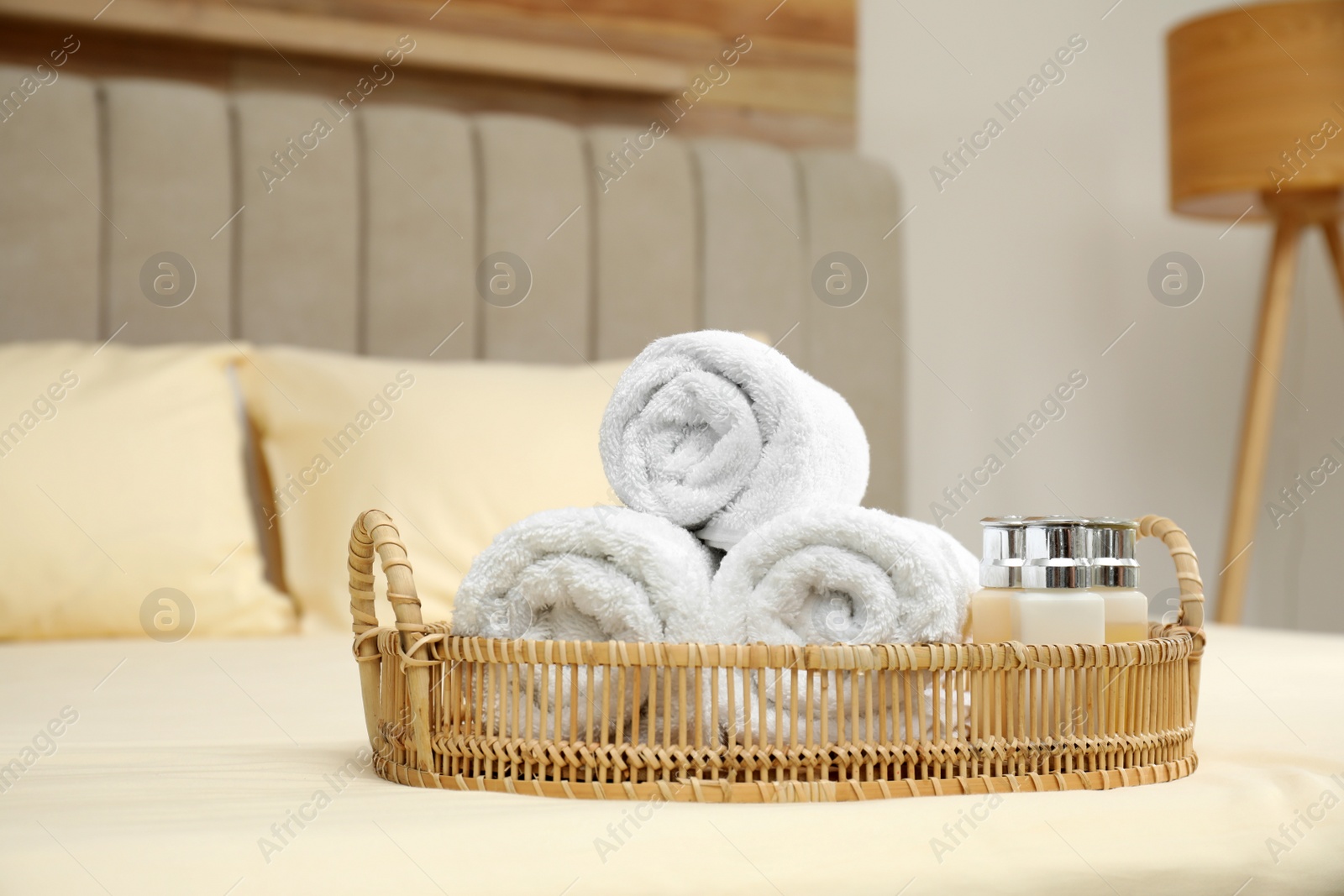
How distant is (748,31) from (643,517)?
1784 millimetres

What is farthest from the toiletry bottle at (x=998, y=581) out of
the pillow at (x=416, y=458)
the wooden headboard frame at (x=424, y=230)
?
the wooden headboard frame at (x=424, y=230)

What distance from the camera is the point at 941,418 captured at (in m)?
2.38

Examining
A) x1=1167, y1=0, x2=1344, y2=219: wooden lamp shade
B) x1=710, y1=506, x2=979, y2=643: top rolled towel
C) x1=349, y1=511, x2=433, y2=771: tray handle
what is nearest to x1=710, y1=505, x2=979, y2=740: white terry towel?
x1=710, y1=506, x2=979, y2=643: top rolled towel

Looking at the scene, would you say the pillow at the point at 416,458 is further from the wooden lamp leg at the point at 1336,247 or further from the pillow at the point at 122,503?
the wooden lamp leg at the point at 1336,247

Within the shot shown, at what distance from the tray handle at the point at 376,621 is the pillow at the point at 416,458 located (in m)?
0.75

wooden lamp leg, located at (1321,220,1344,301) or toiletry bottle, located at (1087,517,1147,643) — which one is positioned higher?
wooden lamp leg, located at (1321,220,1344,301)

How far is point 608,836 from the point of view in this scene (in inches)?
Answer: 21.0

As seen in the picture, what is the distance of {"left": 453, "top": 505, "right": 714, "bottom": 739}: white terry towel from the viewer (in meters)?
0.63

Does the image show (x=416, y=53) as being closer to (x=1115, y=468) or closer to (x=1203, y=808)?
(x=1115, y=468)

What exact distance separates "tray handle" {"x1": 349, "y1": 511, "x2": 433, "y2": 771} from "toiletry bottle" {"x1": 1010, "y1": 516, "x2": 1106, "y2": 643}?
31cm

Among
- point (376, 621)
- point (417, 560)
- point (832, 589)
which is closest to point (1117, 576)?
point (832, 589)

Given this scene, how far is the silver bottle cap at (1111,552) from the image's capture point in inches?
26.2

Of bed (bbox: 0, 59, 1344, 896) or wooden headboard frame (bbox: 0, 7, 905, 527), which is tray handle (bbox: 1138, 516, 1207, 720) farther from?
wooden headboard frame (bbox: 0, 7, 905, 527)

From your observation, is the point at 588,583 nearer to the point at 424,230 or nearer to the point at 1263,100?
the point at 424,230
